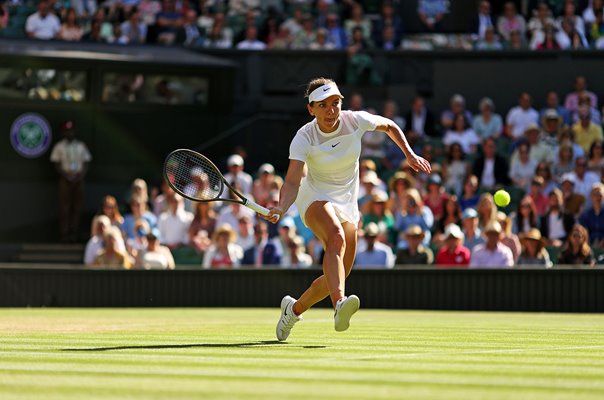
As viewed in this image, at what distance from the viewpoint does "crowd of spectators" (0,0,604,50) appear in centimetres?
2350

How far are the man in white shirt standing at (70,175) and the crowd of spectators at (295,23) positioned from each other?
2139mm

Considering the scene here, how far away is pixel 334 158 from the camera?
9.75 m

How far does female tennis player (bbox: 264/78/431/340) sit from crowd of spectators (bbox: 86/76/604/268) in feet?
23.3

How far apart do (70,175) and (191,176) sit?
11856mm

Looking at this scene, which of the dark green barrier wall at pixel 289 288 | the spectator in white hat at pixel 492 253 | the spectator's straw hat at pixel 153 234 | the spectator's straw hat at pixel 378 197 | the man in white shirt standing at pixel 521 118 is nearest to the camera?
the dark green barrier wall at pixel 289 288

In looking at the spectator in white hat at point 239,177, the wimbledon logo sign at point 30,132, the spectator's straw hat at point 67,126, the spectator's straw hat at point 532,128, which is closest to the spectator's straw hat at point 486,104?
the spectator's straw hat at point 532,128

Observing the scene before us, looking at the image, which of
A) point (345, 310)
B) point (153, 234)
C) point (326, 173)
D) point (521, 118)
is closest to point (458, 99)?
point (521, 118)

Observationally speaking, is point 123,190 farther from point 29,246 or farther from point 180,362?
point 180,362

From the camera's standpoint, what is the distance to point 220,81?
2464 cm

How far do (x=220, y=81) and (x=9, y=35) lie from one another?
3.73 m

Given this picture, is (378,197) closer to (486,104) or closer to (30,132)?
(486,104)

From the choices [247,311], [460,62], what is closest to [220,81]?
[460,62]

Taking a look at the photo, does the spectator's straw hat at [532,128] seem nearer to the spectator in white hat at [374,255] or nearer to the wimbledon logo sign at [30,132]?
the spectator in white hat at [374,255]

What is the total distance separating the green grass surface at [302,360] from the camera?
613 centimetres
